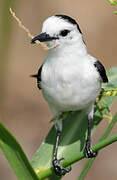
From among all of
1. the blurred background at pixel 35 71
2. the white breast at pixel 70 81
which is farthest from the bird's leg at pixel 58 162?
the blurred background at pixel 35 71

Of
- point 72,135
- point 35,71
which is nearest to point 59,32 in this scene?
point 72,135

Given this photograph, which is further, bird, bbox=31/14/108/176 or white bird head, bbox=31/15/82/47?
bird, bbox=31/14/108/176

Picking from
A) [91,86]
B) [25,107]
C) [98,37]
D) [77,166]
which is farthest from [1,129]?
[98,37]

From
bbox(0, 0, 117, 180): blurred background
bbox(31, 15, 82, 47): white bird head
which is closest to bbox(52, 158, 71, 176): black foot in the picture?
bbox(31, 15, 82, 47): white bird head

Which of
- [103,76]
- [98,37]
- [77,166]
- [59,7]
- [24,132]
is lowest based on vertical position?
[77,166]

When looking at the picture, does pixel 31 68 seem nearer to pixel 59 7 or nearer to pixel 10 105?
pixel 10 105

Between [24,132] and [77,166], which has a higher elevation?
[24,132]

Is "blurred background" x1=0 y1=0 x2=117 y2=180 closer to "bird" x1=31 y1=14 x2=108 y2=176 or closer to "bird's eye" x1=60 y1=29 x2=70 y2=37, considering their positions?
"bird" x1=31 y1=14 x2=108 y2=176

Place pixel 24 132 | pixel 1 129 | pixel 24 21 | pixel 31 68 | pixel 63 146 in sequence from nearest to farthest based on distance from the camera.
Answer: pixel 1 129 → pixel 63 146 → pixel 24 132 → pixel 31 68 → pixel 24 21
